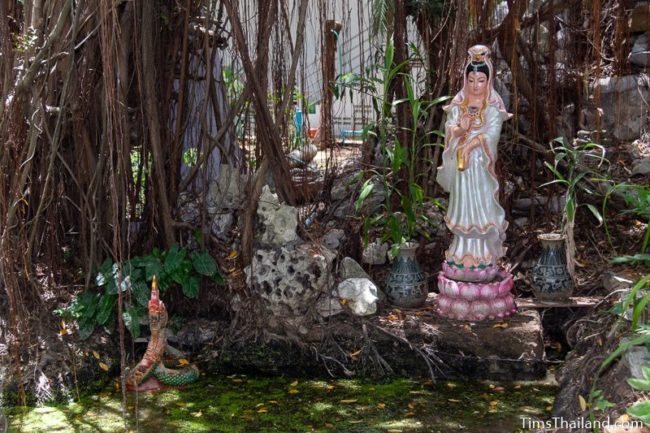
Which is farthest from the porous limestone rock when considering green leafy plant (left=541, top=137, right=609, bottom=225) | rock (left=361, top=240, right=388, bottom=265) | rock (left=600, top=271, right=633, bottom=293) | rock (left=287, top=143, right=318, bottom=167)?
rock (left=600, top=271, right=633, bottom=293)

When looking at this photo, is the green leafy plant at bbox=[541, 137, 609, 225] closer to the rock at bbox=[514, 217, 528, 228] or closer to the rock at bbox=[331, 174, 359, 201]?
the rock at bbox=[514, 217, 528, 228]

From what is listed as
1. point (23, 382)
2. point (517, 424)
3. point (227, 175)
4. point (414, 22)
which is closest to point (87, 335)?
point (23, 382)

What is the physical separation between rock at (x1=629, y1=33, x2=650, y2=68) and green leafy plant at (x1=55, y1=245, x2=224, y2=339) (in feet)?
11.9

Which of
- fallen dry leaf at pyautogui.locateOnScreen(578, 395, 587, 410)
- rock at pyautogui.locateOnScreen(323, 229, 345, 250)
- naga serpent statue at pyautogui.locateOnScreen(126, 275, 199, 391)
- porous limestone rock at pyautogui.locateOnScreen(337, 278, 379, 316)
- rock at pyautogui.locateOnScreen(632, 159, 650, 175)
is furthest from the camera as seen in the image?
rock at pyautogui.locateOnScreen(632, 159, 650, 175)

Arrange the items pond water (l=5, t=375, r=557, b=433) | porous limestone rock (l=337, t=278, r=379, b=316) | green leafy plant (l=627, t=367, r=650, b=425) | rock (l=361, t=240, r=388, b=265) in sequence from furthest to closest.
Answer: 1. rock (l=361, t=240, r=388, b=265)
2. porous limestone rock (l=337, t=278, r=379, b=316)
3. pond water (l=5, t=375, r=557, b=433)
4. green leafy plant (l=627, t=367, r=650, b=425)

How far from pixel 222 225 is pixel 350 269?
2.71ft

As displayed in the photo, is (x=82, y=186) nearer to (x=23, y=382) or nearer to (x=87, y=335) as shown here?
(x=87, y=335)

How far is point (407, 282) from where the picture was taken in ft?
14.5

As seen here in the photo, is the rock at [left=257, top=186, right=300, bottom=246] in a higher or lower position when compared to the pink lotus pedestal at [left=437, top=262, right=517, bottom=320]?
higher

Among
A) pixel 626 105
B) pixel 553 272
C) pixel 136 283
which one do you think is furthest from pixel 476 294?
pixel 626 105

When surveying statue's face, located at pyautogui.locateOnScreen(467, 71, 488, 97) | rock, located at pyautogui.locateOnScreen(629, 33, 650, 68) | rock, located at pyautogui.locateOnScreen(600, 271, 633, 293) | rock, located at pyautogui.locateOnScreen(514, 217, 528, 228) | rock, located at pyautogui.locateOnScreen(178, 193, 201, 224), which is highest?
rock, located at pyautogui.locateOnScreen(629, 33, 650, 68)

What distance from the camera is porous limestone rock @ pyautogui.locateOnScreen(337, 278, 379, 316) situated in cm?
434

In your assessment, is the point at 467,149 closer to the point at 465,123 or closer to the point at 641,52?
the point at 465,123

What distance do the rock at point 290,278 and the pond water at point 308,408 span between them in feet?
1.36
